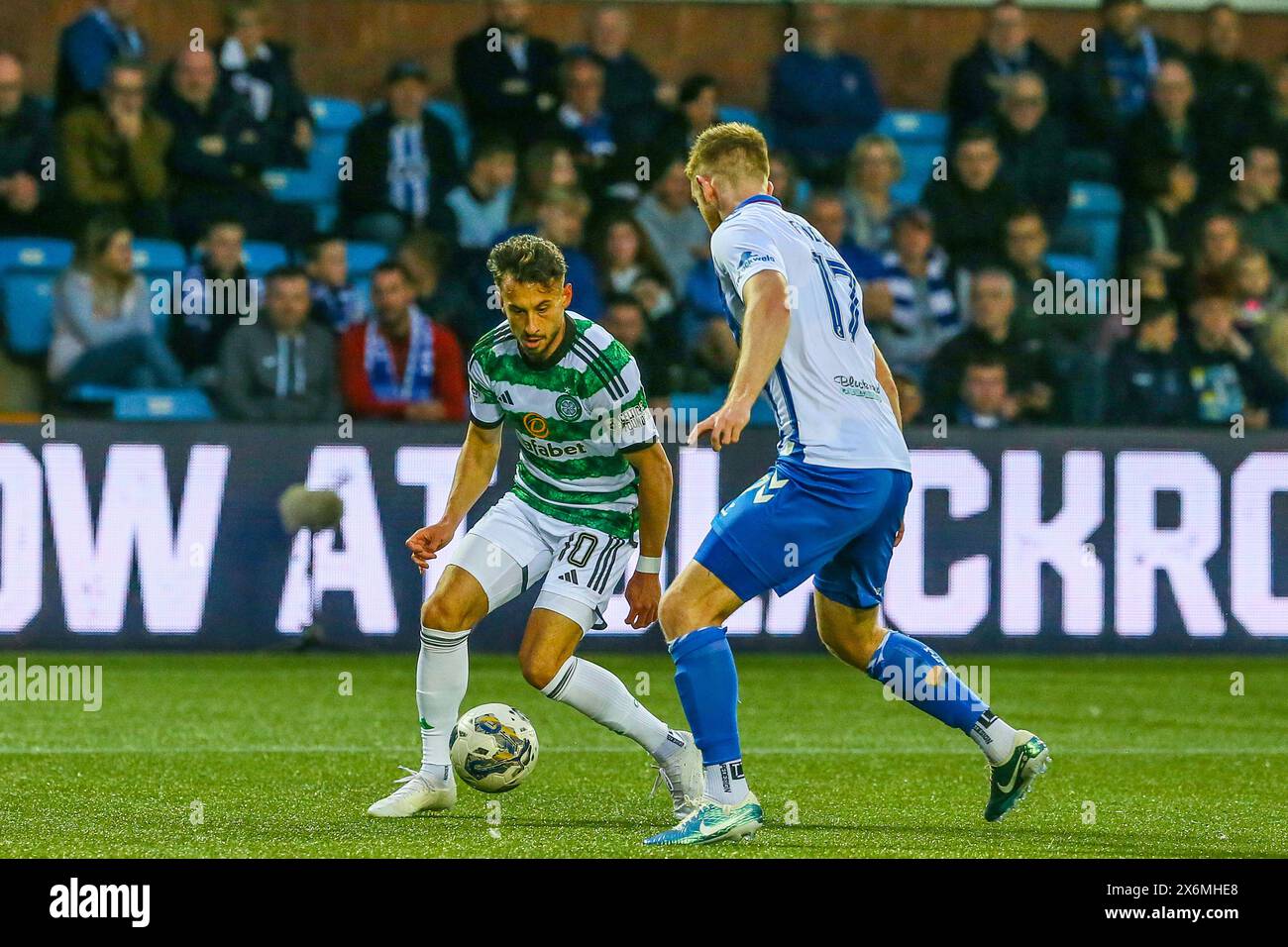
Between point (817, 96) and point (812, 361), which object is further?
point (817, 96)

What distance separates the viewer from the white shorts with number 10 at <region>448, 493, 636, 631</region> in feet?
23.3

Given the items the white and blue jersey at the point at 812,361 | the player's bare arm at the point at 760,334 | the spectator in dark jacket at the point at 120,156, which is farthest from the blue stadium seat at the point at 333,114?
the player's bare arm at the point at 760,334

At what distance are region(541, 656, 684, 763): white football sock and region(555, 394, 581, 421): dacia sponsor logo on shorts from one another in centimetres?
77

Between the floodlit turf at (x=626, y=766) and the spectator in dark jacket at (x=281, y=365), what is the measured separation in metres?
1.47

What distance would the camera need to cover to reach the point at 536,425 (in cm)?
713

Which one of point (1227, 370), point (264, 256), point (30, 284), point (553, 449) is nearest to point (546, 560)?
point (553, 449)

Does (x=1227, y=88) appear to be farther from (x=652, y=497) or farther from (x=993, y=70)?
(x=652, y=497)

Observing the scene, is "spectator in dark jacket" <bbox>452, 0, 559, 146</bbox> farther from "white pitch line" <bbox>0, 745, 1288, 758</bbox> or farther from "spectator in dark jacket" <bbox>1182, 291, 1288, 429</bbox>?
"white pitch line" <bbox>0, 745, 1288, 758</bbox>

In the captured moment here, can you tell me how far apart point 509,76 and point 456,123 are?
2.52 feet

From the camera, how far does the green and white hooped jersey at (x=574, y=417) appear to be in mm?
7000

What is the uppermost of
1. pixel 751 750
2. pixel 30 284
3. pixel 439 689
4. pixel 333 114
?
pixel 333 114

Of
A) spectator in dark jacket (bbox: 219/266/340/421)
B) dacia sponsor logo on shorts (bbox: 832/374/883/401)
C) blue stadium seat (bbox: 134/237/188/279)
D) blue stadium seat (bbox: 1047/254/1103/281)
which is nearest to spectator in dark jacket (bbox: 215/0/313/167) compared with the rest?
blue stadium seat (bbox: 134/237/188/279)

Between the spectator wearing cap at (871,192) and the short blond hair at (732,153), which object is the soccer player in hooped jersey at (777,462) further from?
the spectator wearing cap at (871,192)
